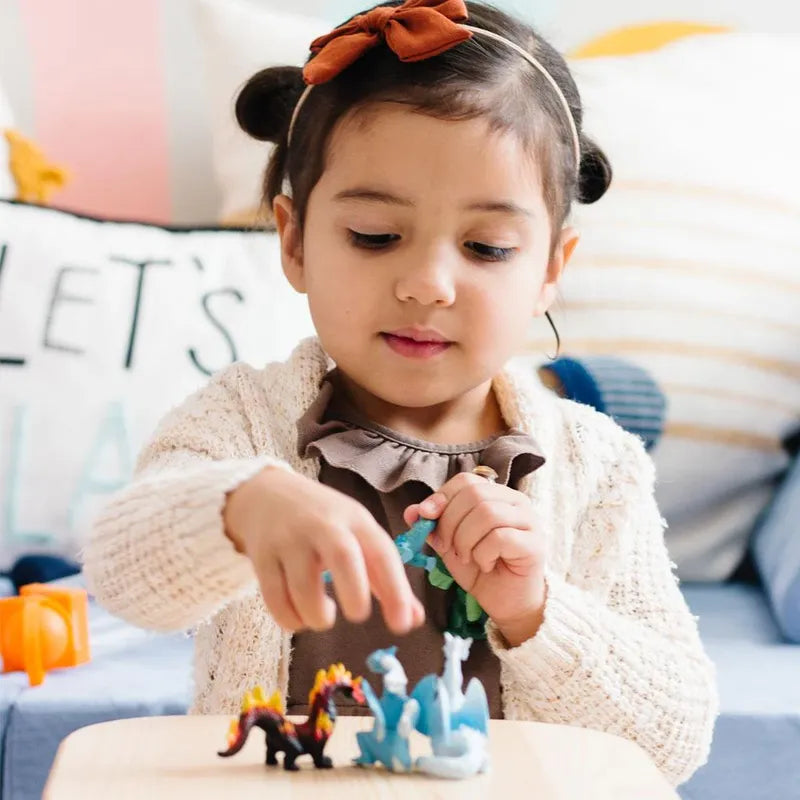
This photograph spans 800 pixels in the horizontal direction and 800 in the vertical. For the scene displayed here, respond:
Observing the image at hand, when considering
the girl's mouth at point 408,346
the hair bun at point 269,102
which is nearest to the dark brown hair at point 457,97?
the hair bun at point 269,102

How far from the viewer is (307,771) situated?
55 cm

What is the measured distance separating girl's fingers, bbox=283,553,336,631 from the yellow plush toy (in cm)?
107

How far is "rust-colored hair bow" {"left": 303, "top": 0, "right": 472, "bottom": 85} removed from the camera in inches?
32.0

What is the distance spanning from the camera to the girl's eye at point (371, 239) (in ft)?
2.66

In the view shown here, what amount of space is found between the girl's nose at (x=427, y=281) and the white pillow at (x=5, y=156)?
0.77 metres

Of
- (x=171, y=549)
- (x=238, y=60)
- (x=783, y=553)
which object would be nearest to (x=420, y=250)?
(x=171, y=549)

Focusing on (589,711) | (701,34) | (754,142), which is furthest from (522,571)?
(701,34)

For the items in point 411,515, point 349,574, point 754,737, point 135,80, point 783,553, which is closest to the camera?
point 349,574

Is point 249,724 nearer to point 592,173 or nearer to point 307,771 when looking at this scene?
point 307,771

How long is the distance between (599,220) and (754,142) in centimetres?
20

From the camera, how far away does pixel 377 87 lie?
835mm

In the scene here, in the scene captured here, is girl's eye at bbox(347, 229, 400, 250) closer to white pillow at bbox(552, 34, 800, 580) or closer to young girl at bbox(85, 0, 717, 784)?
young girl at bbox(85, 0, 717, 784)

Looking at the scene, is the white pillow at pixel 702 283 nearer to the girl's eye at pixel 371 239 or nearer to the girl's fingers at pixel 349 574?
the girl's eye at pixel 371 239

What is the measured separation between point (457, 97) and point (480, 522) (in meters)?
0.30
